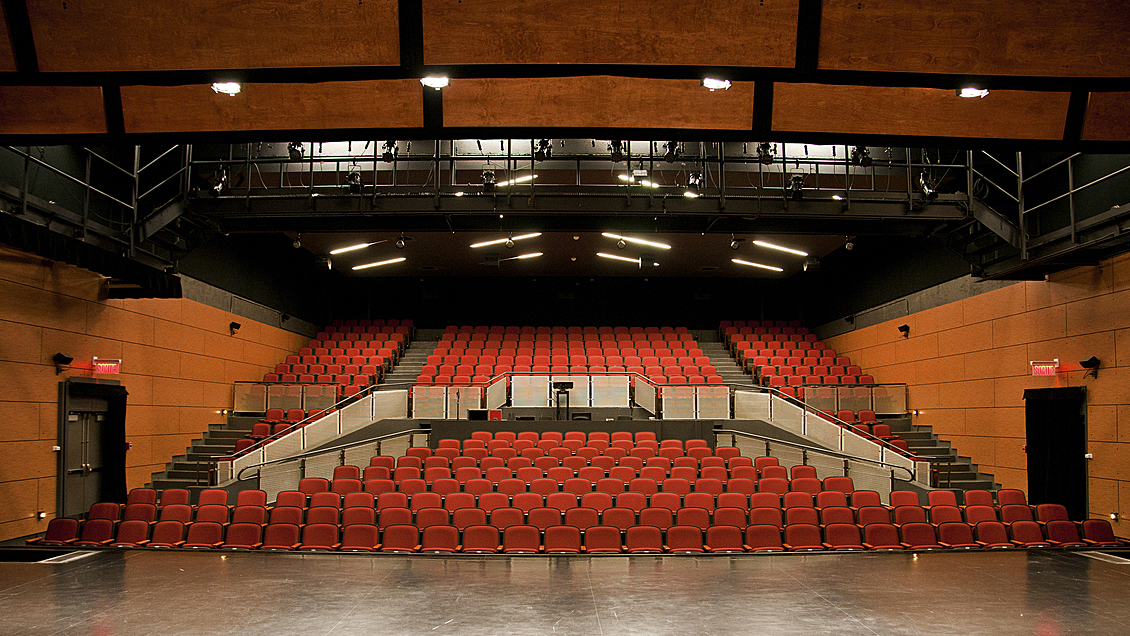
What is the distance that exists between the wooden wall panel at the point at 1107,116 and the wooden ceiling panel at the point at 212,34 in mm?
3086

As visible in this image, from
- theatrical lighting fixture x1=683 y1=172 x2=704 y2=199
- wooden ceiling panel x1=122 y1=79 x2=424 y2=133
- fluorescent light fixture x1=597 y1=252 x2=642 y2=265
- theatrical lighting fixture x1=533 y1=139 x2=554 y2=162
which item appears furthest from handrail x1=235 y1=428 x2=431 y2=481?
wooden ceiling panel x1=122 y1=79 x2=424 y2=133

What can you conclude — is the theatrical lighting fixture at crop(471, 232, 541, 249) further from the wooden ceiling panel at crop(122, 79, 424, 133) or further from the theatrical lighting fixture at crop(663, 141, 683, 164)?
the wooden ceiling panel at crop(122, 79, 424, 133)

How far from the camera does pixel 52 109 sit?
3510 mm

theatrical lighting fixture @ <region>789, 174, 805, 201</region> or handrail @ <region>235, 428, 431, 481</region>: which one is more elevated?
theatrical lighting fixture @ <region>789, 174, 805, 201</region>

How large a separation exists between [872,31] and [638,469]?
8.74 meters

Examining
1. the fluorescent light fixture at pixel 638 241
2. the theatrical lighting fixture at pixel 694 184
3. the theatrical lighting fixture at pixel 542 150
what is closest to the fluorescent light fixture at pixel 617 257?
the fluorescent light fixture at pixel 638 241

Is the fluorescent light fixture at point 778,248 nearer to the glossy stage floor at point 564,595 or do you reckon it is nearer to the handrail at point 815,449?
the handrail at point 815,449

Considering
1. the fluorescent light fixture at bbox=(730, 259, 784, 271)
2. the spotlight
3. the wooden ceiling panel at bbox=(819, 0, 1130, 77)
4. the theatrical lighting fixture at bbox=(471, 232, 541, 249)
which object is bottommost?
the spotlight

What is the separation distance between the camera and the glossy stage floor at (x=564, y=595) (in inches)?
190

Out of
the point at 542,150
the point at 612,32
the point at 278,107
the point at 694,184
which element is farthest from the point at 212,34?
the point at 694,184

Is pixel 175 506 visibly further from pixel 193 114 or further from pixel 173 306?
pixel 193 114

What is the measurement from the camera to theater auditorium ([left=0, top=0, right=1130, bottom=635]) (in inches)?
116

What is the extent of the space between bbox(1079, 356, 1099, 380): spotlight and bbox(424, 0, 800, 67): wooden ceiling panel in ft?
32.0

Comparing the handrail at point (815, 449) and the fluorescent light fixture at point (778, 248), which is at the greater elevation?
the fluorescent light fixture at point (778, 248)
